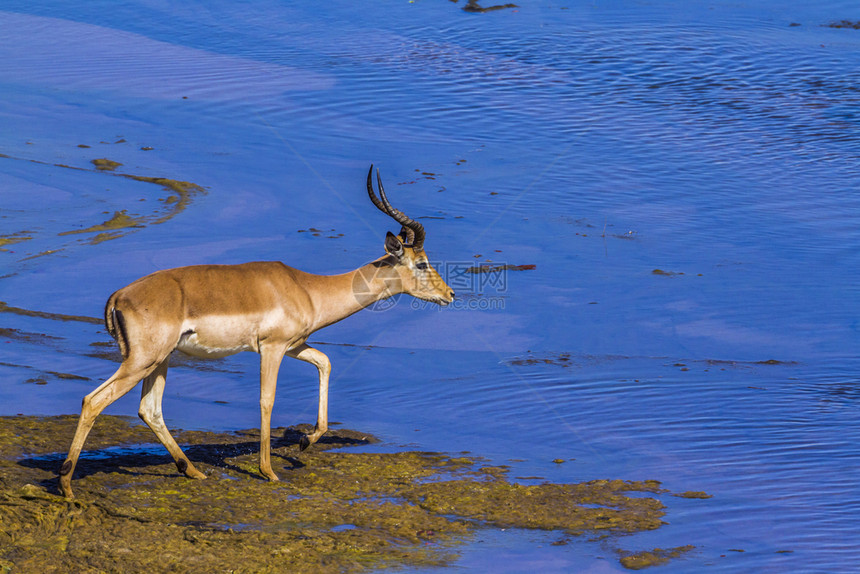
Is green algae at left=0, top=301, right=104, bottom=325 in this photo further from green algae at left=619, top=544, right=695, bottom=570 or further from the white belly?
green algae at left=619, top=544, right=695, bottom=570

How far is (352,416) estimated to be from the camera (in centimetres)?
924

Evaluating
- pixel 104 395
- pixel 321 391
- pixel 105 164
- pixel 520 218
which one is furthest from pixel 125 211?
pixel 104 395

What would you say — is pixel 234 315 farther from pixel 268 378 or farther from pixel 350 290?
pixel 350 290

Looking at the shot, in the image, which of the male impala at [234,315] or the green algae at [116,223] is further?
the green algae at [116,223]

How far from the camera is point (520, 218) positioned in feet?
51.4

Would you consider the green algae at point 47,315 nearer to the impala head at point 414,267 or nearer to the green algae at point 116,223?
the green algae at point 116,223

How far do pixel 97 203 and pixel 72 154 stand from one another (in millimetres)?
2764

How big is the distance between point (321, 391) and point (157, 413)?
1337 millimetres

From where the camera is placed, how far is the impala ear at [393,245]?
840cm

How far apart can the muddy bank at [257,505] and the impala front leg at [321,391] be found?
18 cm

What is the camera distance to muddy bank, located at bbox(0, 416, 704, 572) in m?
5.77

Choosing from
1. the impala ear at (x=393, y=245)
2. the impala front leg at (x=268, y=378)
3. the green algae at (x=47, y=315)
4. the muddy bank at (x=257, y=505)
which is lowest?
the green algae at (x=47, y=315)

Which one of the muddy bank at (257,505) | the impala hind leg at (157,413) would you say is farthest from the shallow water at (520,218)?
the impala hind leg at (157,413)

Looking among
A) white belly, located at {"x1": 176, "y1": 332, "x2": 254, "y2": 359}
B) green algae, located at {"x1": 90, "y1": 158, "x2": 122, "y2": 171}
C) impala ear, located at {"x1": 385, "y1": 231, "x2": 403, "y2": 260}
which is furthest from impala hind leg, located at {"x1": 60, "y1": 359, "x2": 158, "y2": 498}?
green algae, located at {"x1": 90, "y1": 158, "x2": 122, "y2": 171}
